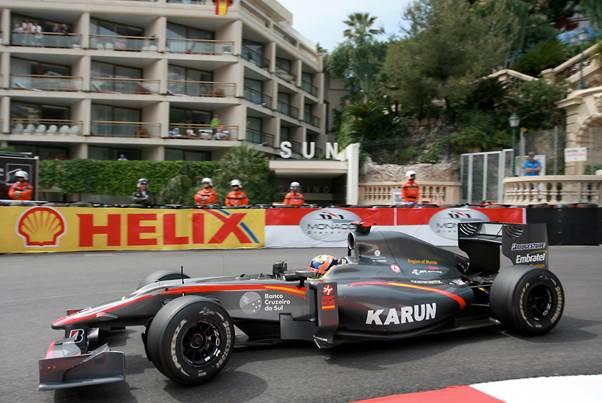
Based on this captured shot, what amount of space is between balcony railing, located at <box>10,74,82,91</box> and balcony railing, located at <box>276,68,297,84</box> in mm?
13918

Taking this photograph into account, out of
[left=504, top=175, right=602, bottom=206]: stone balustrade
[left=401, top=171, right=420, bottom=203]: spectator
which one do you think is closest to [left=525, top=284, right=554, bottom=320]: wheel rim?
[left=401, top=171, right=420, bottom=203]: spectator

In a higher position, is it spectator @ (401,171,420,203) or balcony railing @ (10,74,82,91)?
balcony railing @ (10,74,82,91)

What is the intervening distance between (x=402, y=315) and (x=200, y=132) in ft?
95.4

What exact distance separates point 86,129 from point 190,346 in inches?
1191

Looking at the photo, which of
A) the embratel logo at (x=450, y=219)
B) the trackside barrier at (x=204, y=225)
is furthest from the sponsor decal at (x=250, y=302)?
the embratel logo at (x=450, y=219)

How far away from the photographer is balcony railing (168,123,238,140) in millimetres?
32562

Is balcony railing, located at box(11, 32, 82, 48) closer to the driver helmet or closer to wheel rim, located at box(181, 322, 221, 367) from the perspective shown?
the driver helmet

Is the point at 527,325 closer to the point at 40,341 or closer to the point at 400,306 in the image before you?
the point at 400,306

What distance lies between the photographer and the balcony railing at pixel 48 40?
102ft

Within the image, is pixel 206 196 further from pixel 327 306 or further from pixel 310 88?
pixel 310 88

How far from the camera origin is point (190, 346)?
163 inches

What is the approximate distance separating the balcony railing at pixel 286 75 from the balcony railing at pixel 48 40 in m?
13.8

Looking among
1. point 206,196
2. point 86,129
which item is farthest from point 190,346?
point 86,129

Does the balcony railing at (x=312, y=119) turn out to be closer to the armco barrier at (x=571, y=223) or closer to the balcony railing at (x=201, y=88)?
the balcony railing at (x=201, y=88)
